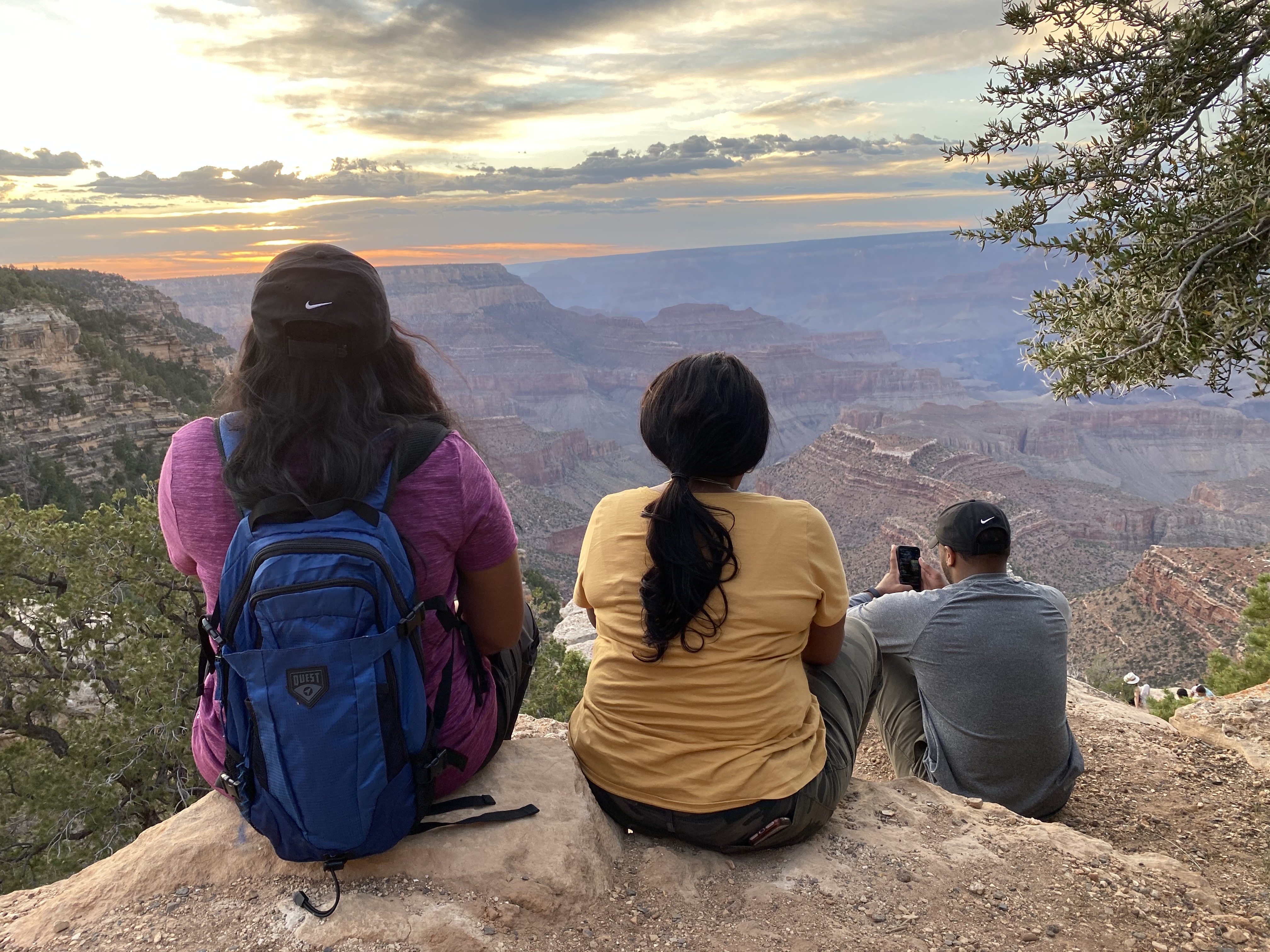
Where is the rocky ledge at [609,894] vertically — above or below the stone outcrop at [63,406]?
above

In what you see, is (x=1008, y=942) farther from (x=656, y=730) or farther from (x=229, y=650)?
(x=229, y=650)

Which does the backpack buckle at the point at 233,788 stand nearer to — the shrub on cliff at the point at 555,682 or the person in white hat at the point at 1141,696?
the shrub on cliff at the point at 555,682

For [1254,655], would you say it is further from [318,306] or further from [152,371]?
[152,371]

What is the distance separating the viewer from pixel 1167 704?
828 centimetres

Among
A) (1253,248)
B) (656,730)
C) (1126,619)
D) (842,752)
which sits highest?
(1253,248)

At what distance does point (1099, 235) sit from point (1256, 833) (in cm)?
275

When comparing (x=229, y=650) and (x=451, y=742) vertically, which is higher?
(x=229, y=650)

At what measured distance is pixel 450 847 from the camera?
2.47 meters

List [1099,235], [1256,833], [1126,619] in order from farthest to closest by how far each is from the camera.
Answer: [1126,619] < [1256,833] < [1099,235]

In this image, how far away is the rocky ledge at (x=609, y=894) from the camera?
2215mm

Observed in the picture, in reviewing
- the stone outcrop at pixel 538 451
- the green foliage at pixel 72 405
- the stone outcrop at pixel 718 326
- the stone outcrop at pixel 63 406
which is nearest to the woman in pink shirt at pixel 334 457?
the stone outcrop at pixel 63 406

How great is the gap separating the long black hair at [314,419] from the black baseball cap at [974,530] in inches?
85.0

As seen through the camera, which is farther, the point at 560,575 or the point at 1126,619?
the point at 560,575

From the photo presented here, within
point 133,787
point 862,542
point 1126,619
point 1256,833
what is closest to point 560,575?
point 862,542
